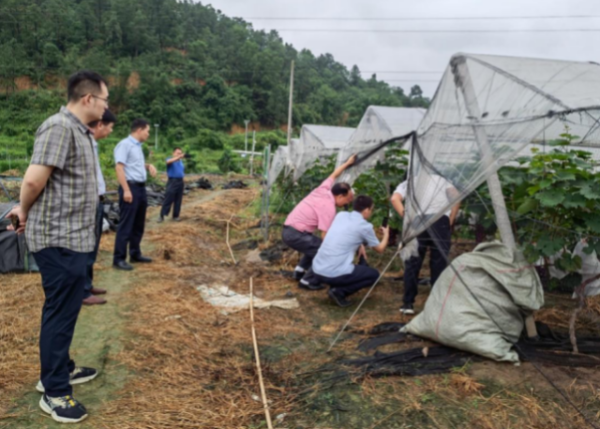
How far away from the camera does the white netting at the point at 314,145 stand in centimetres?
1016

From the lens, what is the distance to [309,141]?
13.2 metres

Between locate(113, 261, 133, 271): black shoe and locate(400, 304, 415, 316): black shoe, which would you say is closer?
locate(400, 304, 415, 316): black shoe

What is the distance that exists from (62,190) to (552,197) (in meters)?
3.07

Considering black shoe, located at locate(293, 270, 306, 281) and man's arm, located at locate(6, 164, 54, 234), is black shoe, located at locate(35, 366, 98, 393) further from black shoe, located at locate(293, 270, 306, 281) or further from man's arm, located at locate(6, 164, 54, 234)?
black shoe, located at locate(293, 270, 306, 281)

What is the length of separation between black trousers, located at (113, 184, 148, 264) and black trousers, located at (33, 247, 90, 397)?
309 cm

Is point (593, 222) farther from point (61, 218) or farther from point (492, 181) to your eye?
point (61, 218)

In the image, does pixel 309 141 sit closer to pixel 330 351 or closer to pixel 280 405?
pixel 330 351

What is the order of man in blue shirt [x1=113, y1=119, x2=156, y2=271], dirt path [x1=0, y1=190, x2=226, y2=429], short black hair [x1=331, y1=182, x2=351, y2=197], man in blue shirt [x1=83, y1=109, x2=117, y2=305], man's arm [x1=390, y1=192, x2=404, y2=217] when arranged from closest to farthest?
1. dirt path [x1=0, y1=190, x2=226, y2=429]
2. man in blue shirt [x1=83, y1=109, x2=117, y2=305]
3. man's arm [x1=390, y1=192, x2=404, y2=217]
4. short black hair [x1=331, y1=182, x2=351, y2=197]
5. man in blue shirt [x1=113, y1=119, x2=156, y2=271]

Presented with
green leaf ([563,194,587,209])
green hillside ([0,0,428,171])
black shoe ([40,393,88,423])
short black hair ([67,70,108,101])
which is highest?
A: green hillside ([0,0,428,171])

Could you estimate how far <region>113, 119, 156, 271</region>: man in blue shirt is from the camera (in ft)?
17.2

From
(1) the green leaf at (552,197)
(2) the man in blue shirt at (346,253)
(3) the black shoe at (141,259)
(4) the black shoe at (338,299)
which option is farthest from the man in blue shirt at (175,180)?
(1) the green leaf at (552,197)

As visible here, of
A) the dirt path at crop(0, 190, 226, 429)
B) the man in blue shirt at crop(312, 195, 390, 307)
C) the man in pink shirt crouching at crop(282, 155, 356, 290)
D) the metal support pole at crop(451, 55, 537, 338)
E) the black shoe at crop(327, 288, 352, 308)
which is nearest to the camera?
the dirt path at crop(0, 190, 226, 429)

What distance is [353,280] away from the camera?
15.7ft

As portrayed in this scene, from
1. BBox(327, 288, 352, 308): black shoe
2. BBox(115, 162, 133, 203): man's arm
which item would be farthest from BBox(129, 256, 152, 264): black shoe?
BBox(327, 288, 352, 308): black shoe
